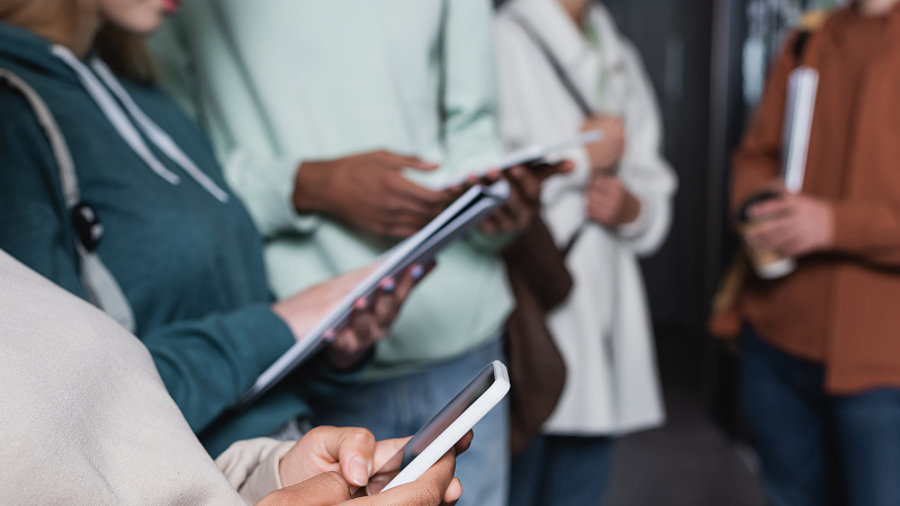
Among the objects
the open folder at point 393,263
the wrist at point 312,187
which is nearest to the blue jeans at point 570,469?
the wrist at point 312,187

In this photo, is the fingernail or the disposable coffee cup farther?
the disposable coffee cup

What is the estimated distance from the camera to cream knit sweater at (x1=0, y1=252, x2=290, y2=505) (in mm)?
299

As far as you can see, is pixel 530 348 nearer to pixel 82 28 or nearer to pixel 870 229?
pixel 870 229

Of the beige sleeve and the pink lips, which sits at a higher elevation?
the pink lips

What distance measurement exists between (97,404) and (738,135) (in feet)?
8.87

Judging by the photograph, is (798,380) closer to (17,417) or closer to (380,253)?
(380,253)

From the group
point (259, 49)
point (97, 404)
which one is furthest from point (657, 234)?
point (97, 404)

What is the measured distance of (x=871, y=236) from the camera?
1.14 m

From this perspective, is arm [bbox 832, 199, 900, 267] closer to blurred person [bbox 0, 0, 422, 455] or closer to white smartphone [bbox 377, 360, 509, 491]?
blurred person [bbox 0, 0, 422, 455]

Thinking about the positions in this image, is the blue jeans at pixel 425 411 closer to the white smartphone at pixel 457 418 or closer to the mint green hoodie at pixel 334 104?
the mint green hoodie at pixel 334 104

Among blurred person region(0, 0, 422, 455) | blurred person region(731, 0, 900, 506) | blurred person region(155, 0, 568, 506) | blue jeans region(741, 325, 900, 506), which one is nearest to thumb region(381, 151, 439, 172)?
blurred person region(155, 0, 568, 506)

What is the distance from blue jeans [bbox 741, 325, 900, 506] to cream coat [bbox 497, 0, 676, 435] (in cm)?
20

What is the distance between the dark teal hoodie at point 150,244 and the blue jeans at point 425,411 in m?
0.23

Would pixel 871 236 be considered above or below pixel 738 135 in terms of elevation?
above
